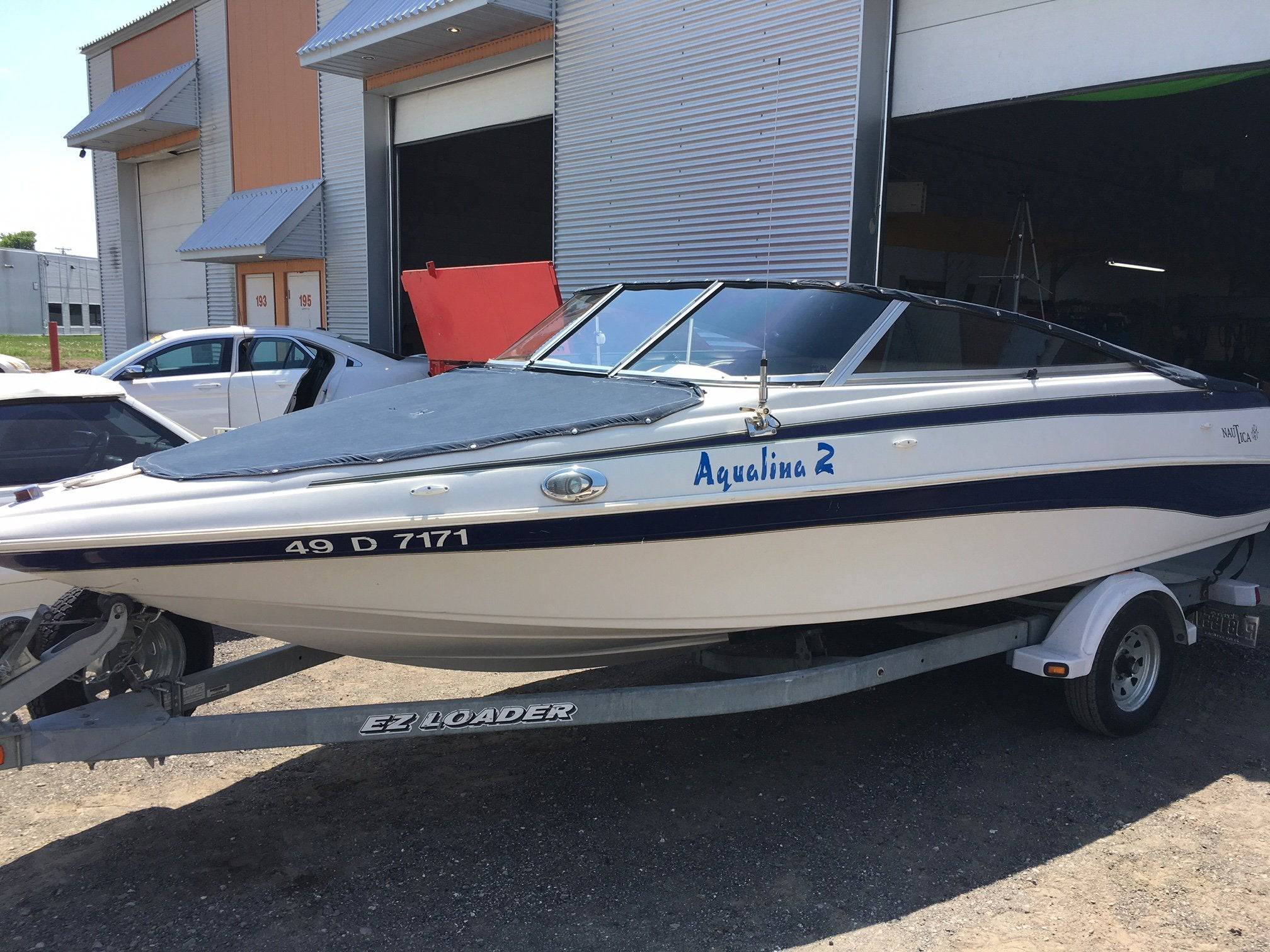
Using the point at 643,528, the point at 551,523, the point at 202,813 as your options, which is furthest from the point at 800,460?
the point at 202,813

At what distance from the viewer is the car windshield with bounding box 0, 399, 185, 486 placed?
4422mm

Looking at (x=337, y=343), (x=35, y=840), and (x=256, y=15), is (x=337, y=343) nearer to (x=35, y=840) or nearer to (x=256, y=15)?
(x=35, y=840)

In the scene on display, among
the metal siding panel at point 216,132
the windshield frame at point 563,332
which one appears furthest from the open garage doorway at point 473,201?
the windshield frame at point 563,332

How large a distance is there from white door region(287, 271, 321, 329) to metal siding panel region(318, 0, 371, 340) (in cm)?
36

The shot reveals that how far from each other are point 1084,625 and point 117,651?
372 cm

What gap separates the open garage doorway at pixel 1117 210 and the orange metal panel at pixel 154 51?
501 inches

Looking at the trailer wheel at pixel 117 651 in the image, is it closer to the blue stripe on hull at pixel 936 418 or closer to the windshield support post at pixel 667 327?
the blue stripe on hull at pixel 936 418

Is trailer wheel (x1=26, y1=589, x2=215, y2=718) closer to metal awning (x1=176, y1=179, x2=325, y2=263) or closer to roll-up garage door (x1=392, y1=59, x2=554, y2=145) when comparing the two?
roll-up garage door (x1=392, y1=59, x2=554, y2=145)

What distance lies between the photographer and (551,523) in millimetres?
3020

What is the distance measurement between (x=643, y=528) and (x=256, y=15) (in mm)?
15099

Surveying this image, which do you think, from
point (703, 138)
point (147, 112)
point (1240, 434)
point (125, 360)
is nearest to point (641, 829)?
point (1240, 434)

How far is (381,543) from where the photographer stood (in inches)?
115

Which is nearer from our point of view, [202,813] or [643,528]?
[643,528]

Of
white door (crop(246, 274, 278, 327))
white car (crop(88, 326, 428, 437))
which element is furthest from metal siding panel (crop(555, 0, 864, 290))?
white door (crop(246, 274, 278, 327))
